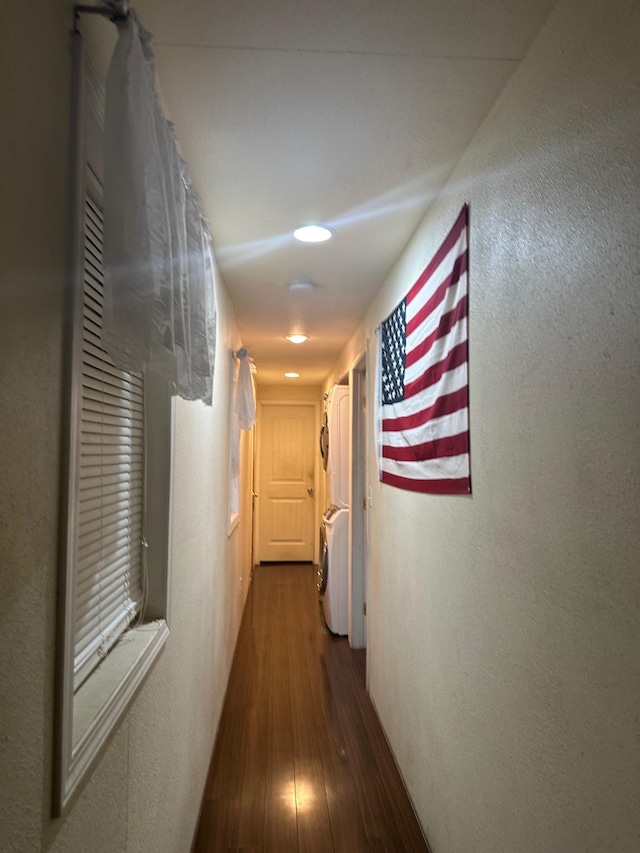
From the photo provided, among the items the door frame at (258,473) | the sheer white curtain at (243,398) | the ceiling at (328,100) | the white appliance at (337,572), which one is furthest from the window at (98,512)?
the door frame at (258,473)

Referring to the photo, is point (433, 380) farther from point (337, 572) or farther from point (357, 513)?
point (337, 572)

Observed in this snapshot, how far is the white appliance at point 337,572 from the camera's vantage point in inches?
152

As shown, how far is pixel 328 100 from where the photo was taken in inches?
49.1

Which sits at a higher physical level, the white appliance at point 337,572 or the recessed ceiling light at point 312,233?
the recessed ceiling light at point 312,233

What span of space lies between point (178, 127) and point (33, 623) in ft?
4.15

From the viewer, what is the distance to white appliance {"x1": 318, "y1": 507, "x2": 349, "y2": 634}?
3.86 metres

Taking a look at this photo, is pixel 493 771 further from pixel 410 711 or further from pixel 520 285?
pixel 520 285

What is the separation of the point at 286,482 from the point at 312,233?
16.1ft

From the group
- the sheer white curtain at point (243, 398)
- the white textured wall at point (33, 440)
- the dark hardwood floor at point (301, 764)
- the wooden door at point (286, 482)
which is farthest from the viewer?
the wooden door at point (286, 482)

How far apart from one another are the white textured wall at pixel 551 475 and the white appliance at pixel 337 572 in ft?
7.33

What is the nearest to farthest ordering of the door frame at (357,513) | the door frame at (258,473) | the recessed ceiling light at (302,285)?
the recessed ceiling light at (302,285) → the door frame at (357,513) → the door frame at (258,473)

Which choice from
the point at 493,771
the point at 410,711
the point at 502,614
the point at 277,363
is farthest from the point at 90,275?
Answer: the point at 277,363

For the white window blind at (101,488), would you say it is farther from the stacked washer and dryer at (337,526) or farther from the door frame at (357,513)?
the stacked washer and dryer at (337,526)

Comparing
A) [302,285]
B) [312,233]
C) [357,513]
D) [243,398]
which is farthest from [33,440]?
[357,513]
